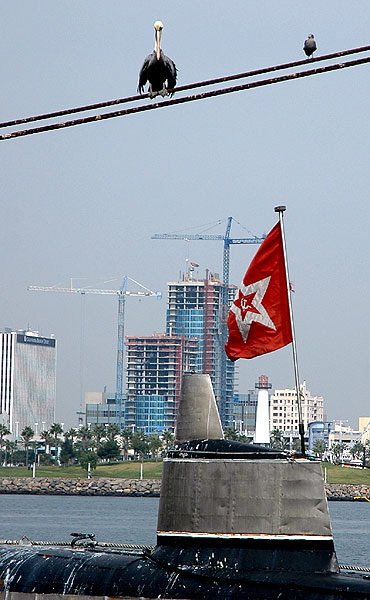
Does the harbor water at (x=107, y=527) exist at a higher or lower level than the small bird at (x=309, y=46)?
lower

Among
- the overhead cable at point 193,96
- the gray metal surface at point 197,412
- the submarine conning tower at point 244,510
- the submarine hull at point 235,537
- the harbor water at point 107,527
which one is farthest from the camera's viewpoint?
the harbor water at point 107,527

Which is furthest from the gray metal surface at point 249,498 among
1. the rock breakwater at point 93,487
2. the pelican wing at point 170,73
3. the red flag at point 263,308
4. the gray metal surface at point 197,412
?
A: the rock breakwater at point 93,487

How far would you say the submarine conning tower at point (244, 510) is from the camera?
19.0 m

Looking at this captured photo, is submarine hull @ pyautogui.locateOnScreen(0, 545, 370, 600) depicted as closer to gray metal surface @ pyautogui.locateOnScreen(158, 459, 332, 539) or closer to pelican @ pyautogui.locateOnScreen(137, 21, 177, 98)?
gray metal surface @ pyautogui.locateOnScreen(158, 459, 332, 539)

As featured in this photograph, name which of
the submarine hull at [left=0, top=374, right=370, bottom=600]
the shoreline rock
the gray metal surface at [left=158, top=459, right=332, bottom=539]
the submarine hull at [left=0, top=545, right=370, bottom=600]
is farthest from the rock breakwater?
the gray metal surface at [left=158, top=459, right=332, bottom=539]

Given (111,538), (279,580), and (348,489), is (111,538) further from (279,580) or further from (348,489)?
(348,489)

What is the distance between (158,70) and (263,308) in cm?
599

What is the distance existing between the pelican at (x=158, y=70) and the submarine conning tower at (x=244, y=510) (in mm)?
7531

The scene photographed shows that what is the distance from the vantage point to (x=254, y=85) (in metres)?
13.3

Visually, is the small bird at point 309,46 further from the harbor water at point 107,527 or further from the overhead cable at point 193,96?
the harbor water at point 107,527

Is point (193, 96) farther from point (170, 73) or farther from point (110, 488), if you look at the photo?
point (110, 488)

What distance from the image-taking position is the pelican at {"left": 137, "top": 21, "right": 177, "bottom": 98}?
14.6 metres

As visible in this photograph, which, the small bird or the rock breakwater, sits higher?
the small bird

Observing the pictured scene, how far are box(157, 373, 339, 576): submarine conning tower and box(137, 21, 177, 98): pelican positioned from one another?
7.53 meters
